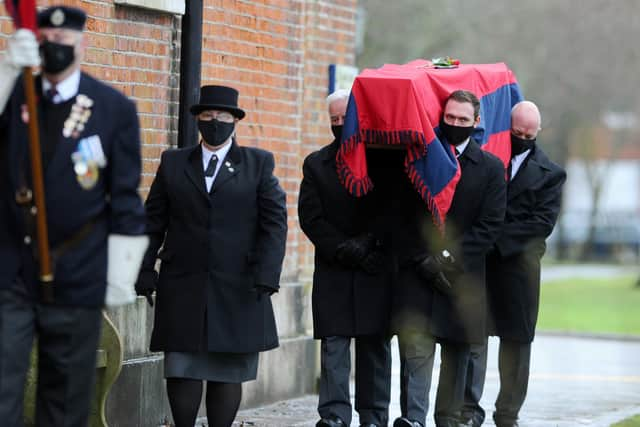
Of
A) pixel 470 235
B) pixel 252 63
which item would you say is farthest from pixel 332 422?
pixel 252 63

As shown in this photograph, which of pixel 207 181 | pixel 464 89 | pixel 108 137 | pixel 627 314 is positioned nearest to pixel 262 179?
pixel 207 181

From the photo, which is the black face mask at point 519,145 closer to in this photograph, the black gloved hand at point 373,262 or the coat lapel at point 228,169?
the black gloved hand at point 373,262

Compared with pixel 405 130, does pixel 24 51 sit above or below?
above

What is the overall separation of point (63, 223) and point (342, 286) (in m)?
3.16

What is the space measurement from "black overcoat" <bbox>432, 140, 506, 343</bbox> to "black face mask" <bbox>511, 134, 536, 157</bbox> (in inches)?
31.7

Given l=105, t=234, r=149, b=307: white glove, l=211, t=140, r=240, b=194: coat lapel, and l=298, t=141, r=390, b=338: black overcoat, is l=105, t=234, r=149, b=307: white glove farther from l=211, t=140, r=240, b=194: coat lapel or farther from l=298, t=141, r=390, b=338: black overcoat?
l=298, t=141, r=390, b=338: black overcoat

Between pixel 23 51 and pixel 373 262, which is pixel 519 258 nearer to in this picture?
pixel 373 262

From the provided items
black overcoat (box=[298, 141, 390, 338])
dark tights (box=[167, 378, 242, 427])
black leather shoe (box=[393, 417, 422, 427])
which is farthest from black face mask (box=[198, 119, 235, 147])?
black leather shoe (box=[393, 417, 422, 427])

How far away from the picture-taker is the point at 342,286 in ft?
28.6

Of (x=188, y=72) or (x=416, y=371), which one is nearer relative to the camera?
(x=416, y=371)

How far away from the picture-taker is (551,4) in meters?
35.6

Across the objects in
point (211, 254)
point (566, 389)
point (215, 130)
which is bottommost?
point (566, 389)

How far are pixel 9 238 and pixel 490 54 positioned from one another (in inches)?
1185

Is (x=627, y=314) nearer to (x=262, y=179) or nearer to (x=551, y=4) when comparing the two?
(x=551, y=4)
